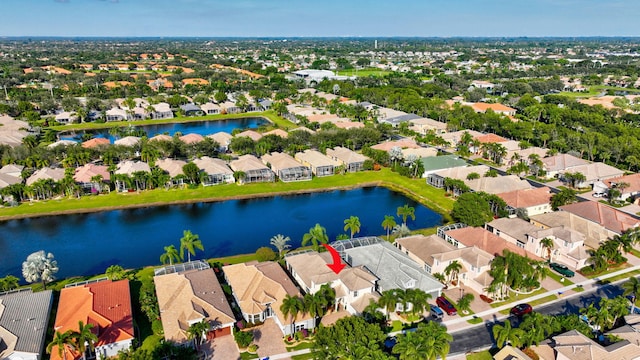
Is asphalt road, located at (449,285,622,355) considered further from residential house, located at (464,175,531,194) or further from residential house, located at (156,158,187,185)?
residential house, located at (156,158,187,185)

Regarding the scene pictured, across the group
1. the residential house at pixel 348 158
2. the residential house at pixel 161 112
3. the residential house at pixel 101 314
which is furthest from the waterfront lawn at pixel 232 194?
the residential house at pixel 161 112

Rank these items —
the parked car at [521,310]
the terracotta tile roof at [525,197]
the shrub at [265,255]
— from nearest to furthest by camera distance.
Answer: the parked car at [521,310] → the shrub at [265,255] → the terracotta tile roof at [525,197]

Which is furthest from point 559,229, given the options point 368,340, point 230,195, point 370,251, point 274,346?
point 230,195

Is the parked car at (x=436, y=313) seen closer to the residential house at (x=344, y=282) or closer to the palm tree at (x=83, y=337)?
the residential house at (x=344, y=282)

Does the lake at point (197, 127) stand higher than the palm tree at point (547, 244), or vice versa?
the lake at point (197, 127)

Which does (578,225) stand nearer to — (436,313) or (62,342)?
(436,313)
